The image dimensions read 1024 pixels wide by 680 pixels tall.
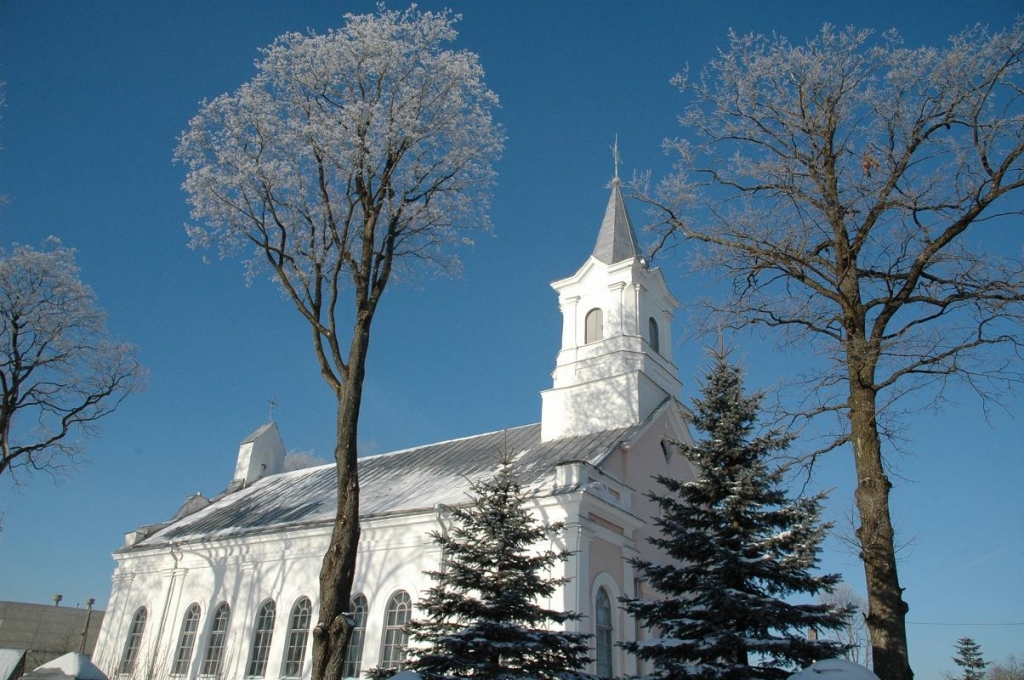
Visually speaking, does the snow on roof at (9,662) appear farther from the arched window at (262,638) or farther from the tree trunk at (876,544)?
the tree trunk at (876,544)

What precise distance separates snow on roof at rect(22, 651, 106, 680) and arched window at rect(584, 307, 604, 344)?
1536 cm

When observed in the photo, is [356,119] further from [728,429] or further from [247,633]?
[247,633]

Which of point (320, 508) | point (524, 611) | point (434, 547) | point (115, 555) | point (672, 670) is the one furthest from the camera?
point (115, 555)

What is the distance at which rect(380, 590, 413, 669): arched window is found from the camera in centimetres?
1830

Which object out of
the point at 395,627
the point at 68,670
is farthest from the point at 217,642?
the point at 68,670

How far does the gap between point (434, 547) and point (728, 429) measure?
8.27m

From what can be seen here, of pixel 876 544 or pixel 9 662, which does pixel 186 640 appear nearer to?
pixel 9 662

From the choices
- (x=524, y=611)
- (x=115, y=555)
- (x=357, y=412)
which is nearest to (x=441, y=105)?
(x=357, y=412)

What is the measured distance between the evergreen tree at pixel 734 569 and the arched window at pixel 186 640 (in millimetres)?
15603

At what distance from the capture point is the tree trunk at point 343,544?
11.6 metres

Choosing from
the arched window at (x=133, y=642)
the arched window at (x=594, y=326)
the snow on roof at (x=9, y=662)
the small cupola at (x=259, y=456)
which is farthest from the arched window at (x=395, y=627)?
the small cupola at (x=259, y=456)

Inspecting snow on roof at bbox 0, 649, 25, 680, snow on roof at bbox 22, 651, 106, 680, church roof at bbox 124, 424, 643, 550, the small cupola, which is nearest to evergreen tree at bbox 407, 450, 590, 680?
church roof at bbox 124, 424, 643, 550

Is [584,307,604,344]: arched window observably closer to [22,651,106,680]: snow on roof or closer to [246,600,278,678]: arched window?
[246,600,278,678]: arched window

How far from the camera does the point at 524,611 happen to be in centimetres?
1284
